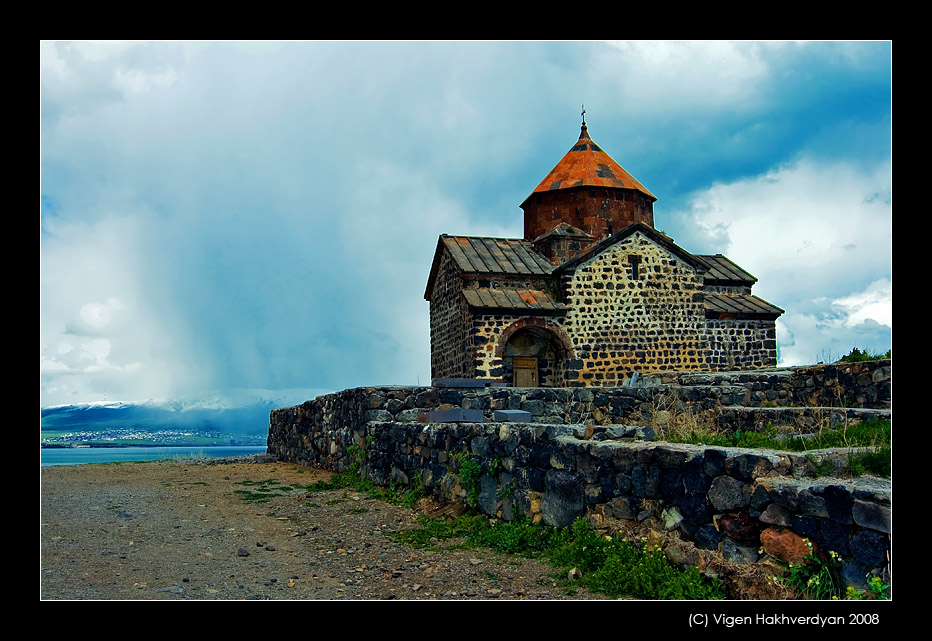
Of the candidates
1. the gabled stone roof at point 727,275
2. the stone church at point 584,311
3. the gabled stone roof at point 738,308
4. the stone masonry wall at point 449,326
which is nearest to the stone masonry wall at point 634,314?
the stone church at point 584,311

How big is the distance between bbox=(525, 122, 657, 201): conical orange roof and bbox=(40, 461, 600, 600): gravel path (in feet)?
48.7

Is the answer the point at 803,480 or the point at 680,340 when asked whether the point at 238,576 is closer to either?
the point at 803,480

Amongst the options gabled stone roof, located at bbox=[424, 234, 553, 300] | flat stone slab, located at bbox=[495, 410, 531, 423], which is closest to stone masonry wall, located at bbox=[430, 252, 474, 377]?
gabled stone roof, located at bbox=[424, 234, 553, 300]

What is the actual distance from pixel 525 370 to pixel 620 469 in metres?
13.7

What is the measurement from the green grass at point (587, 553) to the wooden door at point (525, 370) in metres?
11.9

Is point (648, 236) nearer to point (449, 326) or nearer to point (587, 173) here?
point (587, 173)

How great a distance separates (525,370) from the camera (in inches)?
771

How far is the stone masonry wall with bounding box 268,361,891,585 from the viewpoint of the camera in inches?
173

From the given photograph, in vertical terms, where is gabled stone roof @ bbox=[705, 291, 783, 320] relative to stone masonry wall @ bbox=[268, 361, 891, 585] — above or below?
above

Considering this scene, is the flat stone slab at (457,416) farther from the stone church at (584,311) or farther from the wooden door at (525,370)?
→ the wooden door at (525,370)

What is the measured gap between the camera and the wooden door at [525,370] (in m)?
19.5

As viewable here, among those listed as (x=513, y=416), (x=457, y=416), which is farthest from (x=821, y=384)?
(x=457, y=416)

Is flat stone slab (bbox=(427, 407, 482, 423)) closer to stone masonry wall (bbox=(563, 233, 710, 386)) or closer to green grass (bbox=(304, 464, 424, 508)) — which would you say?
green grass (bbox=(304, 464, 424, 508))

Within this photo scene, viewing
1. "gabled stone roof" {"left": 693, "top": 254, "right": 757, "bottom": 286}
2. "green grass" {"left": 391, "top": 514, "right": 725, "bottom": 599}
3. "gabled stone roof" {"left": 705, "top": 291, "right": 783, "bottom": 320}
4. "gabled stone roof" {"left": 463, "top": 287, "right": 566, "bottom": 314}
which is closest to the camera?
"green grass" {"left": 391, "top": 514, "right": 725, "bottom": 599}
